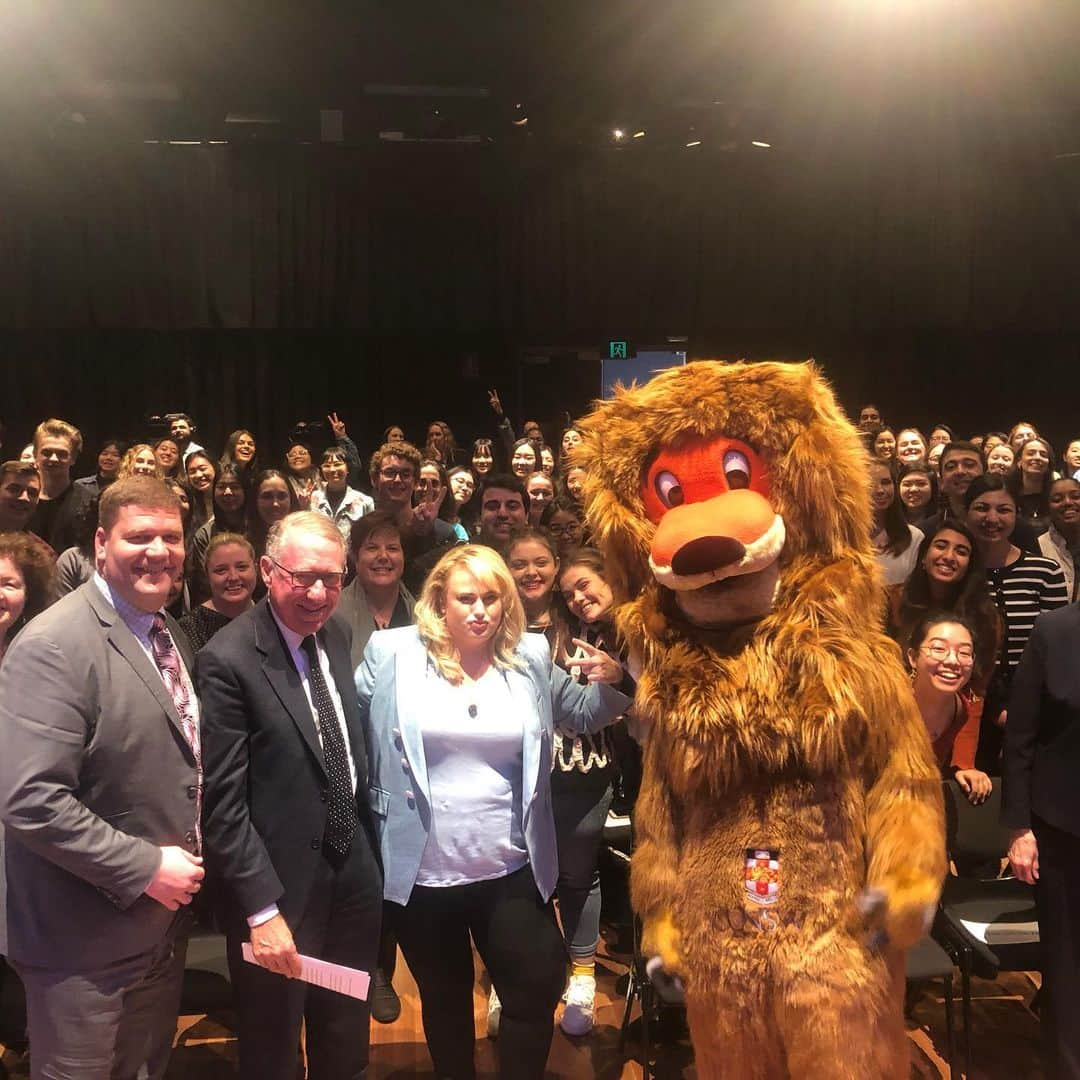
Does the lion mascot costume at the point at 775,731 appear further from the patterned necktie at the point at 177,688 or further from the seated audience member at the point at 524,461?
the seated audience member at the point at 524,461

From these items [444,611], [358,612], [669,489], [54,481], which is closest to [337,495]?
[54,481]

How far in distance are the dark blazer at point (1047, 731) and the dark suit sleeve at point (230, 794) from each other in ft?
5.71

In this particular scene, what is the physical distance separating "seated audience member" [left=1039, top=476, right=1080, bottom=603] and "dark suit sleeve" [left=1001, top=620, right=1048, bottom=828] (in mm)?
2096

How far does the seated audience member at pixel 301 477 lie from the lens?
490cm

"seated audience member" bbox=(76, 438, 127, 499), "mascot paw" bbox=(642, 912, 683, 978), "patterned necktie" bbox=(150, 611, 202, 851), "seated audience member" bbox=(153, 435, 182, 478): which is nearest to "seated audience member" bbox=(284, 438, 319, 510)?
"seated audience member" bbox=(153, 435, 182, 478)

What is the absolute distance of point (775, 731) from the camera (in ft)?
5.13

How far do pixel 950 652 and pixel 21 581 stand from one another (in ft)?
8.02

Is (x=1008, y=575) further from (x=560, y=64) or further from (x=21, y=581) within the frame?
(x=560, y=64)

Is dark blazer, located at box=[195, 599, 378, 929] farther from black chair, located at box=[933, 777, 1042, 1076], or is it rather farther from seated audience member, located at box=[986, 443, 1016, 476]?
seated audience member, located at box=[986, 443, 1016, 476]

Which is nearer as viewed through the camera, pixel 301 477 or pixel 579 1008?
pixel 579 1008

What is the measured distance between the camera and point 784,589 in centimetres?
163

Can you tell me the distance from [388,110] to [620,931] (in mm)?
6863

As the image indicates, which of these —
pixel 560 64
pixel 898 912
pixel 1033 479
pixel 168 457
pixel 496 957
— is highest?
pixel 560 64

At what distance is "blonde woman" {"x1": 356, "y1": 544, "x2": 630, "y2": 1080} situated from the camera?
2049 millimetres
